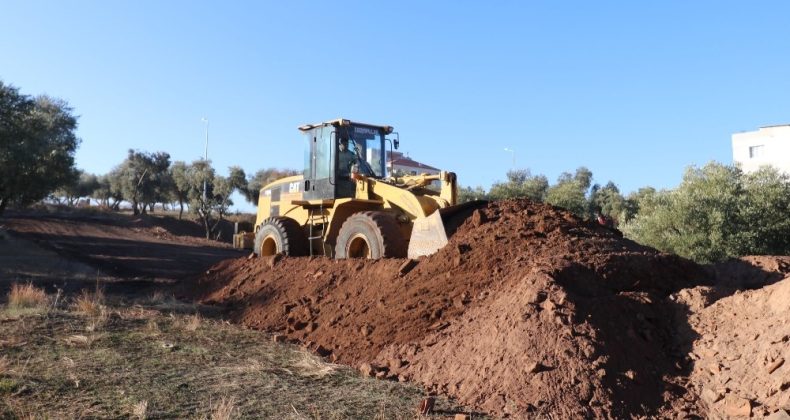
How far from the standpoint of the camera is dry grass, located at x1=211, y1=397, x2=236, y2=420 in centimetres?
513

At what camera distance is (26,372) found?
6.54 m

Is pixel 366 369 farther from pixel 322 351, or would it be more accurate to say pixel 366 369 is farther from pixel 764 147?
pixel 764 147

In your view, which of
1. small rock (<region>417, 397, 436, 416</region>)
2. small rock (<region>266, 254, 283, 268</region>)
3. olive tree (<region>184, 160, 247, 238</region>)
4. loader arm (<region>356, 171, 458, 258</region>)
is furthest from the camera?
olive tree (<region>184, 160, 247, 238</region>)

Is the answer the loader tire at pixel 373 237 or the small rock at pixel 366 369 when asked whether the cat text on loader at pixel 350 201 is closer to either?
the loader tire at pixel 373 237

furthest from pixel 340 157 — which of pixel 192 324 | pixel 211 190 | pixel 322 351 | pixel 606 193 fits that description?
pixel 211 190

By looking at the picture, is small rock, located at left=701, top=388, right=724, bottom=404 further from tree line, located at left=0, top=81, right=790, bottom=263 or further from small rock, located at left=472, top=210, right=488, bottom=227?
tree line, located at left=0, top=81, right=790, bottom=263

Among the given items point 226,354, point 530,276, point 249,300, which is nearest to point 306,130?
point 249,300

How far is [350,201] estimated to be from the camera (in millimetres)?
12680

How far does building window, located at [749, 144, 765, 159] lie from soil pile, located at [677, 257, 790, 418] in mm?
34302

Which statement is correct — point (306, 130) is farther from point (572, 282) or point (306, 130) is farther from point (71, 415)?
point (71, 415)

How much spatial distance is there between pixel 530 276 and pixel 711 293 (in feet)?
5.63

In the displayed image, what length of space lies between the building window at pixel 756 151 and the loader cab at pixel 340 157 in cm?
3031

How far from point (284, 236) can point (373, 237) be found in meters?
3.44

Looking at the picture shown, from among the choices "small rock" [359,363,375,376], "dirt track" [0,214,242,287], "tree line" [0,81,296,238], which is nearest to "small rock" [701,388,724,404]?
"small rock" [359,363,375,376]
